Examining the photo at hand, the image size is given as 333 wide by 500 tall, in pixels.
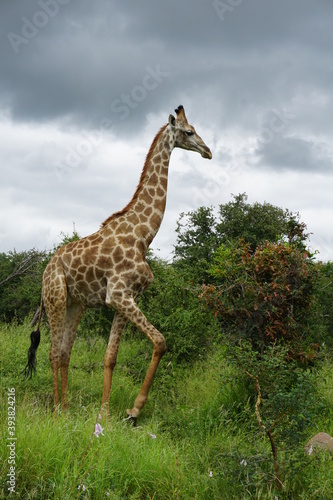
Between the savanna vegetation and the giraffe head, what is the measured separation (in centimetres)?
168

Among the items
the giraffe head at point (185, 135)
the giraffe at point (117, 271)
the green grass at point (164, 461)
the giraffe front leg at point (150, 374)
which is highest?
the giraffe head at point (185, 135)

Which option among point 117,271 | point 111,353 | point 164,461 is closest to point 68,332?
point 111,353

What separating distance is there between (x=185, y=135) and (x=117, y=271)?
7.20 feet

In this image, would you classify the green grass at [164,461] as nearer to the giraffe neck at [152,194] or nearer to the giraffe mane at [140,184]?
the giraffe neck at [152,194]

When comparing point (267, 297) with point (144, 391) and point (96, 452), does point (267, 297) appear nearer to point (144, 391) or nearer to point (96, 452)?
point (144, 391)

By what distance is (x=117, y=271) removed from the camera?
7.06 meters

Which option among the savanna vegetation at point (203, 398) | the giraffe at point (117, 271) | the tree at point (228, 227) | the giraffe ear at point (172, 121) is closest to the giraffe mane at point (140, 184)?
the giraffe at point (117, 271)

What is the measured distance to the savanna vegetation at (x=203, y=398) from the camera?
4.67m

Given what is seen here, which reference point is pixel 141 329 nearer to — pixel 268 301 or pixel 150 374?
pixel 150 374

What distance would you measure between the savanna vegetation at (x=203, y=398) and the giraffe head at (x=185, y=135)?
1680 millimetres

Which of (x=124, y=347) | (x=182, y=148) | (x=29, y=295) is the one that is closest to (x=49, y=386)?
(x=124, y=347)

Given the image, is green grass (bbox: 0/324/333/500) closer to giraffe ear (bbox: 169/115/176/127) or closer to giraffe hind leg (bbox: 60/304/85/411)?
giraffe hind leg (bbox: 60/304/85/411)

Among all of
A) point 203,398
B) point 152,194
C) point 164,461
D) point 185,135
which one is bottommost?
point 164,461

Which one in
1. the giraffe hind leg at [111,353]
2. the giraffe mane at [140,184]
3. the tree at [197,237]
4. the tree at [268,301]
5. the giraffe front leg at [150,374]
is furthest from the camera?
the tree at [197,237]
